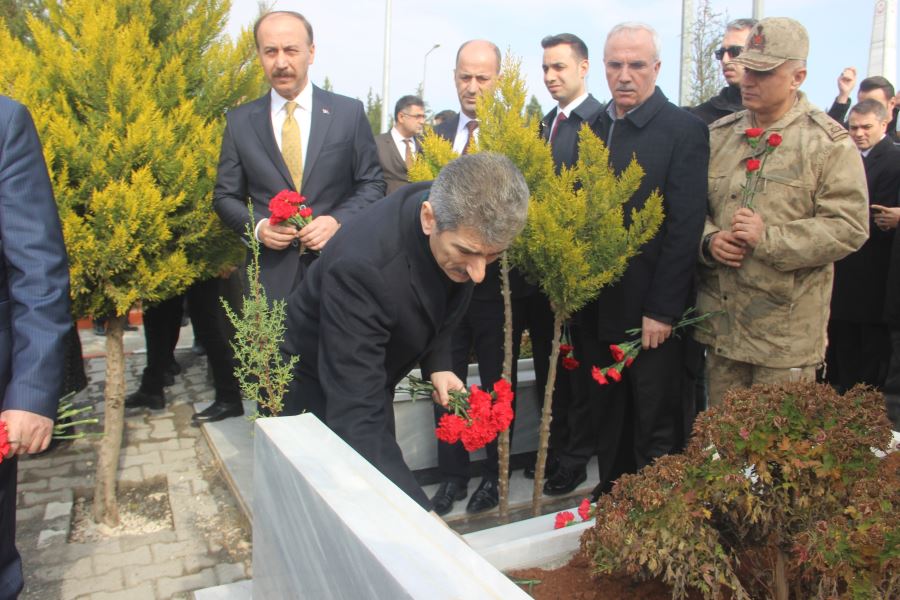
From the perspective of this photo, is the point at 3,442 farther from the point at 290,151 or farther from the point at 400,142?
the point at 400,142

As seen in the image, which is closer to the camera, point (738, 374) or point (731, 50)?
point (738, 374)

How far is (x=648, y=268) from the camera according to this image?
3631 millimetres

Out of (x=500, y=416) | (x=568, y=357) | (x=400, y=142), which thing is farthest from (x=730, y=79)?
(x=400, y=142)

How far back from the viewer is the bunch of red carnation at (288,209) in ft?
11.4

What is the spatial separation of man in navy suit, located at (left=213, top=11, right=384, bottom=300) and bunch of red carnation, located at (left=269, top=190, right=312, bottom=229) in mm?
191

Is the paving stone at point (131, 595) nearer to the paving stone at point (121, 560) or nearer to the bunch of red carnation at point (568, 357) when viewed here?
the paving stone at point (121, 560)

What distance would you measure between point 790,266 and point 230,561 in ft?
9.60

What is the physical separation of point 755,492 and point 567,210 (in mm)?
1504

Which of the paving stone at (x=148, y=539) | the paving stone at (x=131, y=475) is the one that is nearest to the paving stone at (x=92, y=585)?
the paving stone at (x=148, y=539)

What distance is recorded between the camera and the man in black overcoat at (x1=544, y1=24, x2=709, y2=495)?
3479 millimetres

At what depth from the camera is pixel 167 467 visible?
4.74m

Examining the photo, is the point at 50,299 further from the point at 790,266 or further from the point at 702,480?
the point at 790,266

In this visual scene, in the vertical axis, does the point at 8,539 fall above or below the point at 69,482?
above

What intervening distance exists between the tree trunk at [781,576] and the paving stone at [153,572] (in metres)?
2.67
